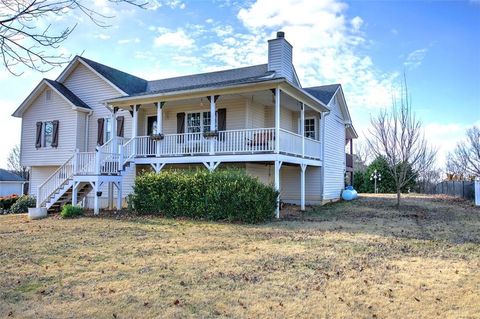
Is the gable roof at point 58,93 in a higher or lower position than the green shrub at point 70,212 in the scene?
higher

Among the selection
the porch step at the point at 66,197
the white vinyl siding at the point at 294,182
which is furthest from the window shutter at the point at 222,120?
the porch step at the point at 66,197

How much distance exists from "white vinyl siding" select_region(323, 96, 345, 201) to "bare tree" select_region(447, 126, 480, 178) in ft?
38.3

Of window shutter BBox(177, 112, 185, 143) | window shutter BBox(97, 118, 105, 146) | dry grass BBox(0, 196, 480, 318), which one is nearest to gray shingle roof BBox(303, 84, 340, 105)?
window shutter BBox(177, 112, 185, 143)

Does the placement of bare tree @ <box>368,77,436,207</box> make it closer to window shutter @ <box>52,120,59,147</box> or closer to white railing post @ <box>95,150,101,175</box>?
white railing post @ <box>95,150,101,175</box>

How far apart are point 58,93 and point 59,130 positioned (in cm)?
192

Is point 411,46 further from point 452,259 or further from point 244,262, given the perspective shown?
point 244,262

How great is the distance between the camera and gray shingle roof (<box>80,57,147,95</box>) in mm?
19891

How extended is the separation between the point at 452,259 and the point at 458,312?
314 cm

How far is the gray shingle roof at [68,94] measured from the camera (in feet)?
64.9

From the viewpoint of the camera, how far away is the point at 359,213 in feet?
50.4

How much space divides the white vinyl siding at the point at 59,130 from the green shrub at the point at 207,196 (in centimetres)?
759

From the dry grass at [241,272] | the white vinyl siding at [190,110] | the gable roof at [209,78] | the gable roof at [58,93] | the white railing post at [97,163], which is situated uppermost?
the gable roof at [209,78]

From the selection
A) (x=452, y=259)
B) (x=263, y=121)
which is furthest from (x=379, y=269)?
(x=263, y=121)

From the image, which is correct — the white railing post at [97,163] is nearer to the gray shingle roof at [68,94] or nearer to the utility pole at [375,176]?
the gray shingle roof at [68,94]
